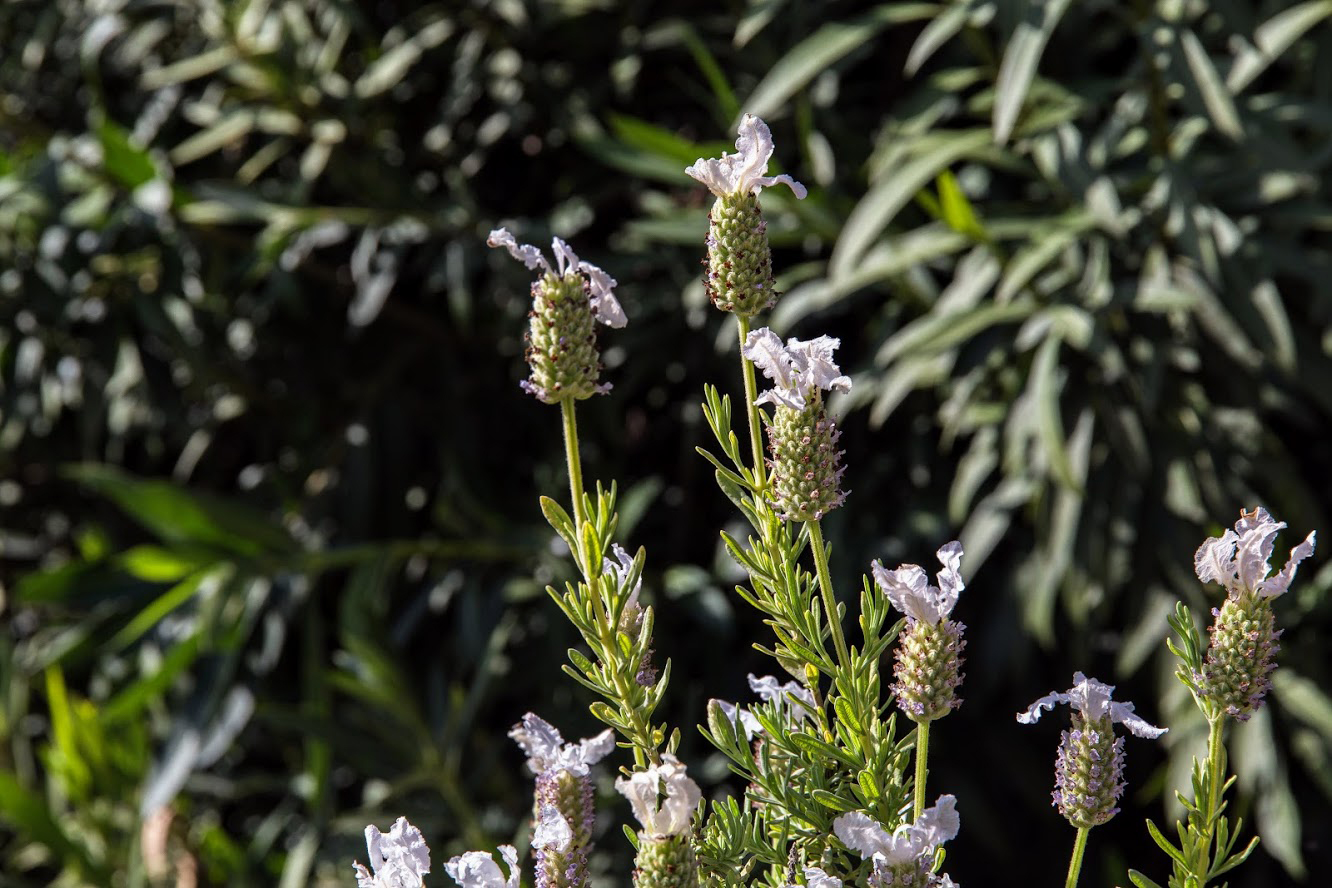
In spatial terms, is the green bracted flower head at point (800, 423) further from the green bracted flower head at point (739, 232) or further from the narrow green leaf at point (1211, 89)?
the narrow green leaf at point (1211, 89)

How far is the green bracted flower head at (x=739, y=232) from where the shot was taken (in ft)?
1.84

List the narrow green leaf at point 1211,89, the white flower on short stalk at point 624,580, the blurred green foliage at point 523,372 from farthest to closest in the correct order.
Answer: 1. the blurred green foliage at point 523,372
2. the narrow green leaf at point 1211,89
3. the white flower on short stalk at point 624,580

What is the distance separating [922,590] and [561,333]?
0.17 metres

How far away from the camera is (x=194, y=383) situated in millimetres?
1847

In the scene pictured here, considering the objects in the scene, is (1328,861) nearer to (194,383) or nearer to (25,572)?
(194,383)

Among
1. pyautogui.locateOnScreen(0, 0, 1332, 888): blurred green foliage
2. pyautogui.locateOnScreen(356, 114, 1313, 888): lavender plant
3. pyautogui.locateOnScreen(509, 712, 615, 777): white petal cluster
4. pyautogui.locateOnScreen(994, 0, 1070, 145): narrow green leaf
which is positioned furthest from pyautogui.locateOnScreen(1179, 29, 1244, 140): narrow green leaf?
pyautogui.locateOnScreen(509, 712, 615, 777): white petal cluster

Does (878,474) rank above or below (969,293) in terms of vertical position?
below

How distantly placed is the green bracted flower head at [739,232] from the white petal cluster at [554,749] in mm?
187

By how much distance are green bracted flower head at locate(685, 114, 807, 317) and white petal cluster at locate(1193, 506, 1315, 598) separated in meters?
0.20

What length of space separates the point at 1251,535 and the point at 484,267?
1.43m

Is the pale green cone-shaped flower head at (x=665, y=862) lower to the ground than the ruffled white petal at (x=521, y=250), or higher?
lower

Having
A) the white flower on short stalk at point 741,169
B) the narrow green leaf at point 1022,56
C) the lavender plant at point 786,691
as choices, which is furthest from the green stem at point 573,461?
the narrow green leaf at point 1022,56

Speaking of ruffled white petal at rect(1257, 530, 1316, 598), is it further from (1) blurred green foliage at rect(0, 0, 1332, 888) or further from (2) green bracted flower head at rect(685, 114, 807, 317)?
(1) blurred green foliage at rect(0, 0, 1332, 888)

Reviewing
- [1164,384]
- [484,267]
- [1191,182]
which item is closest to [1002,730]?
[1164,384]
